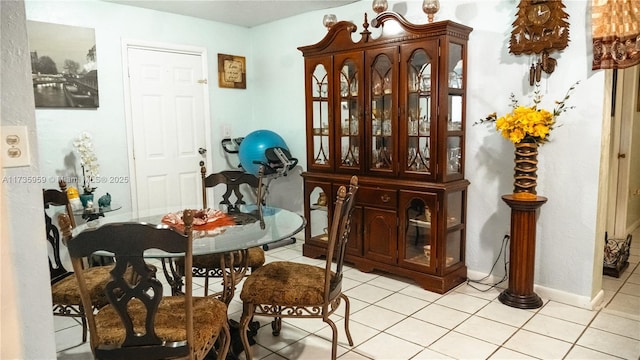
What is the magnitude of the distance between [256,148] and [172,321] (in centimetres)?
267

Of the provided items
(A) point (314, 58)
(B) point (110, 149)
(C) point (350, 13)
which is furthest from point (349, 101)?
(B) point (110, 149)

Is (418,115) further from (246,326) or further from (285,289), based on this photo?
(246,326)

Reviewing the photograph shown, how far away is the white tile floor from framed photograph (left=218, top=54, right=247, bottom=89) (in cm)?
255

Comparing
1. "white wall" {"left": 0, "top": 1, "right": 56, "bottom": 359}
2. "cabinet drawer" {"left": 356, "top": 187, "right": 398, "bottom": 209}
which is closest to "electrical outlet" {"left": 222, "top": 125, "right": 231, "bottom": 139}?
"cabinet drawer" {"left": 356, "top": 187, "right": 398, "bottom": 209}

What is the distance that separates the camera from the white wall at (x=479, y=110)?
2.89m

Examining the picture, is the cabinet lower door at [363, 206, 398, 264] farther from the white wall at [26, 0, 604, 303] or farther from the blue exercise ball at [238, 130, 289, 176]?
the blue exercise ball at [238, 130, 289, 176]

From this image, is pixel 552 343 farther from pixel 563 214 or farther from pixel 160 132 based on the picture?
pixel 160 132

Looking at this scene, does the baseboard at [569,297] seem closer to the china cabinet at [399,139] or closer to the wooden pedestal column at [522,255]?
the wooden pedestal column at [522,255]

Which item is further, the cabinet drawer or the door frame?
the door frame

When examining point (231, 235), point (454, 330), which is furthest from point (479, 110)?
point (231, 235)

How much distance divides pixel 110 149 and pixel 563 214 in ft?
12.2

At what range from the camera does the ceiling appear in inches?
158

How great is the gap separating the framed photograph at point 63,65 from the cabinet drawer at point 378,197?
2.45 metres

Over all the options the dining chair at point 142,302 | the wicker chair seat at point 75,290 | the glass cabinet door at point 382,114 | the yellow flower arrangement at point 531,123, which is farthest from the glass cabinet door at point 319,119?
the dining chair at point 142,302
